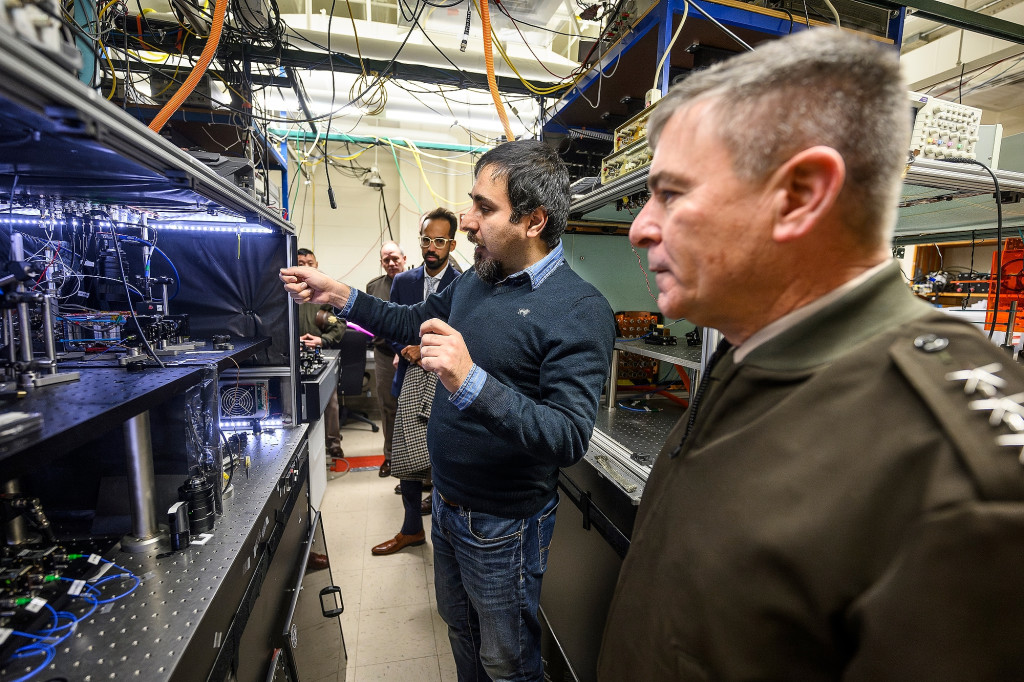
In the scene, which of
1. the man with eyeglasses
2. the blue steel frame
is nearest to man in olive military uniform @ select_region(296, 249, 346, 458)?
the man with eyeglasses

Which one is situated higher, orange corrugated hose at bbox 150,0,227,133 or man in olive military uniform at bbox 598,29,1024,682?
orange corrugated hose at bbox 150,0,227,133

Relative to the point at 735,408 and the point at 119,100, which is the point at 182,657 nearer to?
the point at 735,408

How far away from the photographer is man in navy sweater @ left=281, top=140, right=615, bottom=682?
1122mm

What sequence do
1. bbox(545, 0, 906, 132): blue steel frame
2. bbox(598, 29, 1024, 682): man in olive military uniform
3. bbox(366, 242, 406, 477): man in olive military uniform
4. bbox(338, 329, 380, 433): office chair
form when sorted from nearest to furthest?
bbox(598, 29, 1024, 682): man in olive military uniform < bbox(545, 0, 906, 132): blue steel frame < bbox(366, 242, 406, 477): man in olive military uniform < bbox(338, 329, 380, 433): office chair

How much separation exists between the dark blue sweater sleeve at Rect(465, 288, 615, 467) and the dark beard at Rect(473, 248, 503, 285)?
269 mm

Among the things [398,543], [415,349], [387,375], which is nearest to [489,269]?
[415,349]

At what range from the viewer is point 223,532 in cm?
118

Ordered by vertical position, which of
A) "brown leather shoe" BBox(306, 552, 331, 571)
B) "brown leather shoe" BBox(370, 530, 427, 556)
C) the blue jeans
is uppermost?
the blue jeans

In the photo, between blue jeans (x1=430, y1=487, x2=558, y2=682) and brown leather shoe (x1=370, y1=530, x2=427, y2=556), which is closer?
blue jeans (x1=430, y1=487, x2=558, y2=682)

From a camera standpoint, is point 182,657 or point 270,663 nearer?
point 182,657

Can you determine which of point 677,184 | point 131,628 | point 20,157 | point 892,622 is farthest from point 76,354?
point 892,622

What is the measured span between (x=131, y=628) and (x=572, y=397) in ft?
3.18

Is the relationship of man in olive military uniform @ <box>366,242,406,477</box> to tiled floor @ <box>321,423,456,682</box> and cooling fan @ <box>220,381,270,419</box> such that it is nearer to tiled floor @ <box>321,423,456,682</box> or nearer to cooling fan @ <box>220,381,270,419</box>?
tiled floor @ <box>321,423,456,682</box>

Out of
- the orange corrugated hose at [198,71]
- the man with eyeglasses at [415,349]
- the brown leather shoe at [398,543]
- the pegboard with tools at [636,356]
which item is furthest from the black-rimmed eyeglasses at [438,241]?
the brown leather shoe at [398,543]
